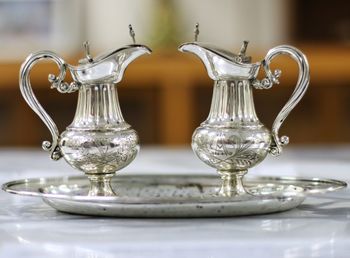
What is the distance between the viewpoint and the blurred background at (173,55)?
2.94 metres

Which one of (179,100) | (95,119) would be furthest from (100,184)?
(179,100)

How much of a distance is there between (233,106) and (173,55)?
2.33 m

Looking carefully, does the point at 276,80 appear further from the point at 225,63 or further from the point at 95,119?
the point at 95,119

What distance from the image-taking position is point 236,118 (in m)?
0.71

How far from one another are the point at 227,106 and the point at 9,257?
254mm

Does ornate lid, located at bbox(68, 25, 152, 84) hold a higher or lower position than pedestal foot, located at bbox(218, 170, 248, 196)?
higher

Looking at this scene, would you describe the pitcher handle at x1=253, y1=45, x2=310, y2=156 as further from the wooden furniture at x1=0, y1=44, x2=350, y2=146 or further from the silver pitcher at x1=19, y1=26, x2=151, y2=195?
the wooden furniture at x1=0, y1=44, x2=350, y2=146

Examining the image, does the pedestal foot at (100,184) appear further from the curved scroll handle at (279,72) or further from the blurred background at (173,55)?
the blurred background at (173,55)

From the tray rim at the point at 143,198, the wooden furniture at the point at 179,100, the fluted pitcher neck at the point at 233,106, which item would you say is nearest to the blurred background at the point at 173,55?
the wooden furniture at the point at 179,100

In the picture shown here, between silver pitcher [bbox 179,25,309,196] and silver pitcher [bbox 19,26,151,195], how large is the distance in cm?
6

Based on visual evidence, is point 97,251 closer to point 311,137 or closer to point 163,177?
point 163,177

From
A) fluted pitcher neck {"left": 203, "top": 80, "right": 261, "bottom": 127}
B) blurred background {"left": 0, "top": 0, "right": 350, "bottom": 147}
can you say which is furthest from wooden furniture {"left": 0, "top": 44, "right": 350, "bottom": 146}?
fluted pitcher neck {"left": 203, "top": 80, "right": 261, "bottom": 127}

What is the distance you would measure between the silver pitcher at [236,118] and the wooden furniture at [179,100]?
2138mm

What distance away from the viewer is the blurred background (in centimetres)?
294
